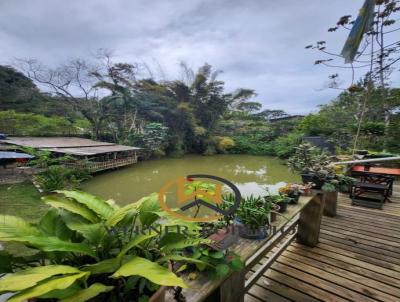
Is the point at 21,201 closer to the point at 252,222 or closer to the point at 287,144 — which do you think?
the point at 252,222

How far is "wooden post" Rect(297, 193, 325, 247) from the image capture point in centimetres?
213

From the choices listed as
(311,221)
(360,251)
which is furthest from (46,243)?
(360,251)

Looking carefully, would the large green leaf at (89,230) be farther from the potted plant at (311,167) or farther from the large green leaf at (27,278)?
the potted plant at (311,167)

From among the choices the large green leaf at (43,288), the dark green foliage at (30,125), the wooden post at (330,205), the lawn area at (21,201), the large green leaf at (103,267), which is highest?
the dark green foliage at (30,125)

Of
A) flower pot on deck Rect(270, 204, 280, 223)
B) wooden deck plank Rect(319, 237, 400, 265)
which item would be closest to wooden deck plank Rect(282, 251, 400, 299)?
wooden deck plank Rect(319, 237, 400, 265)

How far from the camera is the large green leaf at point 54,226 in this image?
755 mm

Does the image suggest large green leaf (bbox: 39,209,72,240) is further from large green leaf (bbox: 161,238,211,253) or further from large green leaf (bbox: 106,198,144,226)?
large green leaf (bbox: 161,238,211,253)

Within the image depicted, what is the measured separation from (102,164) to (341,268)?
32.9 feet

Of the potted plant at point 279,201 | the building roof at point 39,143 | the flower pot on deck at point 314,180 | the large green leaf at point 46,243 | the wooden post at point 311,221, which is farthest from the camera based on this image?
the building roof at point 39,143

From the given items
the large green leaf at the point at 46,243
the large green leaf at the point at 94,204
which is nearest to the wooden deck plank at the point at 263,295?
the large green leaf at the point at 94,204

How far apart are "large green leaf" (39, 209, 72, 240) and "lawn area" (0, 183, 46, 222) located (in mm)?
5052

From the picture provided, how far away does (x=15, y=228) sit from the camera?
669mm

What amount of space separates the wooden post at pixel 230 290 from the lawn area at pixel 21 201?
5.17m

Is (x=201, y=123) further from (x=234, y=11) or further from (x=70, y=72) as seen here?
(x=234, y=11)
